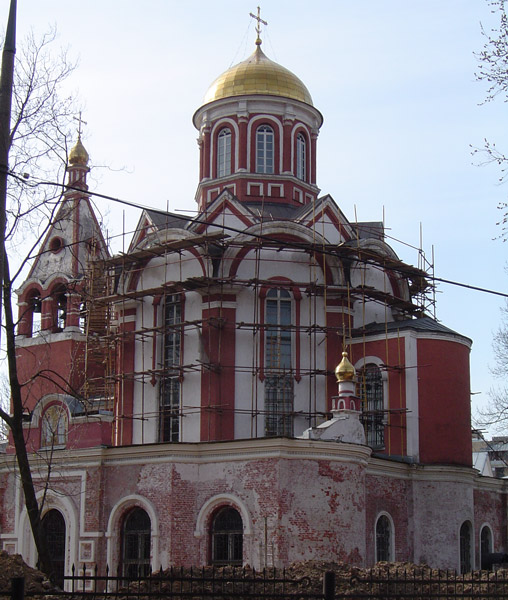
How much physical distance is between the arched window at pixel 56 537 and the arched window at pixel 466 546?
32.1ft

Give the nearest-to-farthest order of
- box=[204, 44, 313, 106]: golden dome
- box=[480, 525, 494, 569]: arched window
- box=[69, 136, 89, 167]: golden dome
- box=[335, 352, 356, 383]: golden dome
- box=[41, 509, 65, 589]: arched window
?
box=[335, 352, 356, 383]: golden dome
box=[41, 509, 65, 589]: arched window
box=[480, 525, 494, 569]: arched window
box=[204, 44, 313, 106]: golden dome
box=[69, 136, 89, 167]: golden dome

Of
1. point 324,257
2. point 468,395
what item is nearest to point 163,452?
point 324,257

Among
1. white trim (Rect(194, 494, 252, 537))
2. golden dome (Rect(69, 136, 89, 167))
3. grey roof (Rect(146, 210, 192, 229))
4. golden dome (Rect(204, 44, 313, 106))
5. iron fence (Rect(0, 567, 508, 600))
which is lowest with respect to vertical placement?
iron fence (Rect(0, 567, 508, 600))

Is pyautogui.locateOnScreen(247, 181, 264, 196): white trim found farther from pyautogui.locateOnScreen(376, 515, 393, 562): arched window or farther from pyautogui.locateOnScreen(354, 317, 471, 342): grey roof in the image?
pyautogui.locateOnScreen(376, 515, 393, 562): arched window

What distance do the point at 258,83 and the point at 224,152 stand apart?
2.27m

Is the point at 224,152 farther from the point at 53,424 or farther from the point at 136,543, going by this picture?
the point at 136,543

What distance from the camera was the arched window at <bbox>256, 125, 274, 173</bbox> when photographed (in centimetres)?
2841

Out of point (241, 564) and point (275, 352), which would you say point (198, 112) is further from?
point (241, 564)

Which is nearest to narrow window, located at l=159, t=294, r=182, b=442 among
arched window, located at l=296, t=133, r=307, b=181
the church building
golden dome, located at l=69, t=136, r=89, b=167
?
the church building

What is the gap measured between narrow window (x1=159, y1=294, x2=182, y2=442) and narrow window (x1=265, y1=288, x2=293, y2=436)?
2.26 metres

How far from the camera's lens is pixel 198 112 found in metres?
29.6

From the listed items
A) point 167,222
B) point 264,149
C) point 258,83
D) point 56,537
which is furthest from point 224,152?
point 56,537

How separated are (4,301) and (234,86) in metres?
15.8

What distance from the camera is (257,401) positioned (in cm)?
2402
